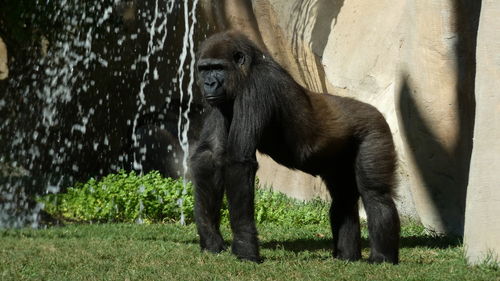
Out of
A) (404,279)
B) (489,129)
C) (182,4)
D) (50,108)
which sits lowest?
(404,279)

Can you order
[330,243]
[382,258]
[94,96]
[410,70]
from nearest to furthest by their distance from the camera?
[382,258] < [330,243] < [410,70] < [94,96]

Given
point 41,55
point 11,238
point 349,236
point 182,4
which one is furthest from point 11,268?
point 41,55

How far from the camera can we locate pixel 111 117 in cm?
1329

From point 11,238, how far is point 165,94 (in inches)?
253

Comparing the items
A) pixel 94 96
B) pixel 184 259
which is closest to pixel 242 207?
pixel 184 259

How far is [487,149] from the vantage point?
5398 millimetres

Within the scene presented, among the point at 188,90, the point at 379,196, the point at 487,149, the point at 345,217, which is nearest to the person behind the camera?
the point at 487,149

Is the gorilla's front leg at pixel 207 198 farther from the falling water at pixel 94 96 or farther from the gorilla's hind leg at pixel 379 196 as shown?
the falling water at pixel 94 96

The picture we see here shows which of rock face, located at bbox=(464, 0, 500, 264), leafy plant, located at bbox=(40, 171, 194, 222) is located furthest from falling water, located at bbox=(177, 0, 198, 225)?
rock face, located at bbox=(464, 0, 500, 264)

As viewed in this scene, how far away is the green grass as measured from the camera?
5102mm

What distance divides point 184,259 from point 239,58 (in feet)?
4.87

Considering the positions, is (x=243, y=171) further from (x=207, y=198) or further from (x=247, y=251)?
(x=207, y=198)

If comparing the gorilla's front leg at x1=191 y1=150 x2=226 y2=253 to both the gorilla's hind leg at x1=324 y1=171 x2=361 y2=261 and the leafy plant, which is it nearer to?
the gorilla's hind leg at x1=324 y1=171 x2=361 y2=261

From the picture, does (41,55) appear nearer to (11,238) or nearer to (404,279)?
(11,238)
